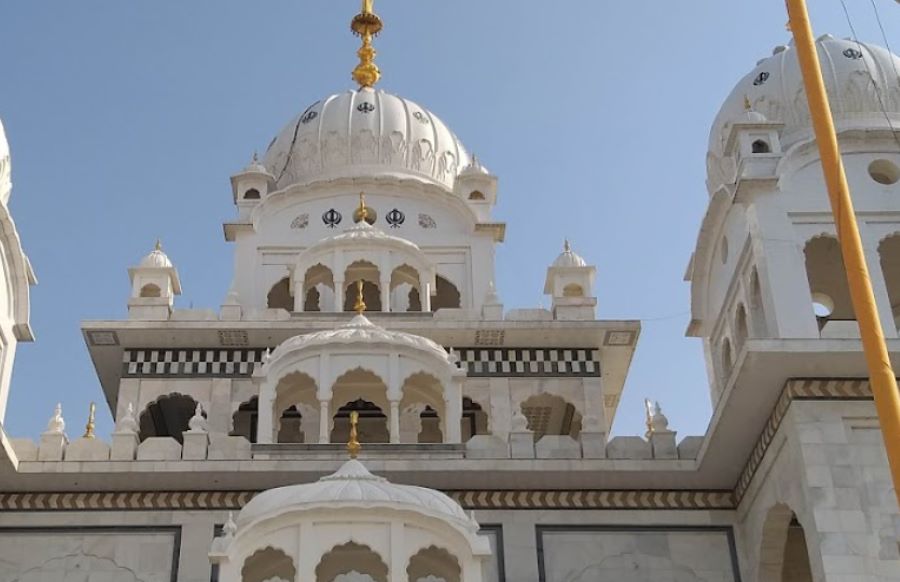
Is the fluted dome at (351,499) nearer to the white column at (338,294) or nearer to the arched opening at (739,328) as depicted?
the arched opening at (739,328)

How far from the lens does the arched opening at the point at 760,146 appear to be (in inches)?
789

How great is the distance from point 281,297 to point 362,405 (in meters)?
4.12

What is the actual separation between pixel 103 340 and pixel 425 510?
29.7 feet

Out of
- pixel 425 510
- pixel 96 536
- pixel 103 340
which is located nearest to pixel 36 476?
pixel 96 536

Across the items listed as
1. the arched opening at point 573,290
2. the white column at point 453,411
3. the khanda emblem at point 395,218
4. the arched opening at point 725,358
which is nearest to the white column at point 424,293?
the khanda emblem at point 395,218

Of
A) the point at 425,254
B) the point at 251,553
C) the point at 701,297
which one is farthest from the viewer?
the point at 425,254

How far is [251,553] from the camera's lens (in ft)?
52.0

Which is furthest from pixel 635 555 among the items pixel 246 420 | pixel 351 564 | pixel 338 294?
pixel 338 294

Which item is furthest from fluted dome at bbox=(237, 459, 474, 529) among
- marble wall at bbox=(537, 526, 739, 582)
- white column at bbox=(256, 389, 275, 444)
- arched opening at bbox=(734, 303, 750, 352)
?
arched opening at bbox=(734, 303, 750, 352)

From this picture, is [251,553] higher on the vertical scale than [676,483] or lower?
lower

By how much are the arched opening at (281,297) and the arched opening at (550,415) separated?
5.03 m

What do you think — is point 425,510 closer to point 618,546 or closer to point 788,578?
point 618,546

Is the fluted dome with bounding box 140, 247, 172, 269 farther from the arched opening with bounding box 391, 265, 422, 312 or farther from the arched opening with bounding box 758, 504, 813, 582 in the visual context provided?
the arched opening with bounding box 758, 504, 813, 582

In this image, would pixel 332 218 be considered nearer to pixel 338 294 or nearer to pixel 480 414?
pixel 338 294
